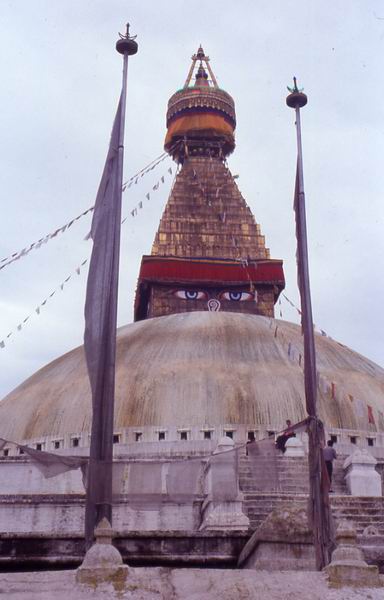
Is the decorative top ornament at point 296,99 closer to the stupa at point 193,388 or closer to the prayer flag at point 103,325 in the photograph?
the prayer flag at point 103,325

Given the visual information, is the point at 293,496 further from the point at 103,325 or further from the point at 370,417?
the point at 370,417

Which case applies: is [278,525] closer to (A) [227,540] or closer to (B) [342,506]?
(A) [227,540]

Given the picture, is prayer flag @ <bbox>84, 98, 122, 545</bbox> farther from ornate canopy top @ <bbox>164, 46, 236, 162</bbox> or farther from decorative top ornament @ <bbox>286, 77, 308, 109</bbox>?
ornate canopy top @ <bbox>164, 46, 236, 162</bbox>

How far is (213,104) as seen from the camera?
44312 mm

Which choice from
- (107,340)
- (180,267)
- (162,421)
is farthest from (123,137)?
(180,267)

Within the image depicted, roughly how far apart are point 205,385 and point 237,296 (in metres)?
13.1

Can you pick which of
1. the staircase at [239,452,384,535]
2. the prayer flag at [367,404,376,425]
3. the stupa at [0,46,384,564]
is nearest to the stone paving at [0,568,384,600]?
the staircase at [239,452,384,535]

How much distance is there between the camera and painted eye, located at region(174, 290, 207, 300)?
35.9 meters

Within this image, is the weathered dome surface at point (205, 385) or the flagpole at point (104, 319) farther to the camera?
the weathered dome surface at point (205, 385)

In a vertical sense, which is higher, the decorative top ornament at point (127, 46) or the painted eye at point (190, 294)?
the painted eye at point (190, 294)

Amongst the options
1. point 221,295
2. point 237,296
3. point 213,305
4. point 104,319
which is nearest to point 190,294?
point 213,305

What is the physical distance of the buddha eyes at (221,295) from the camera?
35.9 meters

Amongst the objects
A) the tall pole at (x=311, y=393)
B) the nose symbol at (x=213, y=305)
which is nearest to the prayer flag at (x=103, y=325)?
the tall pole at (x=311, y=393)

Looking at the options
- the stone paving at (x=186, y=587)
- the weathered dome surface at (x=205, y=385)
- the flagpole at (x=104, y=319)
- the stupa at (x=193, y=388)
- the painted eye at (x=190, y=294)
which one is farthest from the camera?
the painted eye at (x=190, y=294)
